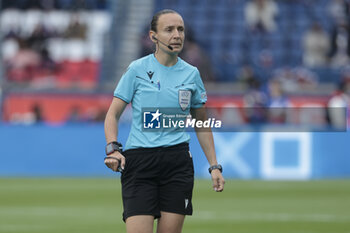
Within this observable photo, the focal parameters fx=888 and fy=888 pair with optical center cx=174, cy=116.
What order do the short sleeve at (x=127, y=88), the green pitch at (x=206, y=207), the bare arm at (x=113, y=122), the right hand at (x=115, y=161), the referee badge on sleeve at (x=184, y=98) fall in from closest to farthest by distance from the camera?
1. the right hand at (x=115, y=161)
2. the bare arm at (x=113, y=122)
3. the short sleeve at (x=127, y=88)
4. the referee badge on sleeve at (x=184, y=98)
5. the green pitch at (x=206, y=207)

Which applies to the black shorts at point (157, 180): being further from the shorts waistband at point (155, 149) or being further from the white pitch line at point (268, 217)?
the white pitch line at point (268, 217)

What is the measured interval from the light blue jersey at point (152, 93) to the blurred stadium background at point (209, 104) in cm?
482

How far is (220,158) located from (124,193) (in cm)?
1347

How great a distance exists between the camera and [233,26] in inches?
1100

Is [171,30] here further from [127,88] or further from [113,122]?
[113,122]

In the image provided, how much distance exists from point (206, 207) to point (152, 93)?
26.3 feet

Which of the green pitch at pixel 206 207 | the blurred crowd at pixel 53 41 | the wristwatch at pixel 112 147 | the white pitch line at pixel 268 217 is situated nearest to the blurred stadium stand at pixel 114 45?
the blurred crowd at pixel 53 41

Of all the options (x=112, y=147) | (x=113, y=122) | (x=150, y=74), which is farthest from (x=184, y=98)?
(x=112, y=147)

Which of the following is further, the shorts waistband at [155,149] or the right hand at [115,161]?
the shorts waistband at [155,149]

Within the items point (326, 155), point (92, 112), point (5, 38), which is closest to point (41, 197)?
point (326, 155)

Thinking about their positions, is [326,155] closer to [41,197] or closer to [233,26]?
[41,197]

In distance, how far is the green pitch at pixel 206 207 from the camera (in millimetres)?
11045

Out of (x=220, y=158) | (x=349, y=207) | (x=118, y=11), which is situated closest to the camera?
(x=349, y=207)

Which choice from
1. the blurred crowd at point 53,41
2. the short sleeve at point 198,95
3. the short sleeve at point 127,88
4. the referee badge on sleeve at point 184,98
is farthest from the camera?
the blurred crowd at point 53,41
